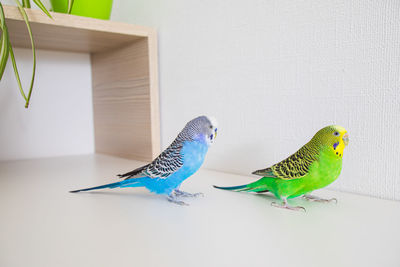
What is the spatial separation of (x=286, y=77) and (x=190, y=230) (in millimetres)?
362

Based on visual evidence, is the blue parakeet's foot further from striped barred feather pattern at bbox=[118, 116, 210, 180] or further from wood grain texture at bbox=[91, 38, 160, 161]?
wood grain texture at bbox=[91, 38, 160, 161]

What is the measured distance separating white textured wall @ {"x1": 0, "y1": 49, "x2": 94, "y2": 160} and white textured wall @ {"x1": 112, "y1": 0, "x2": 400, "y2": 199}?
0.39m

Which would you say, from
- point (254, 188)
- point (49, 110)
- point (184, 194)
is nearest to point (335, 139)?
point (254, 188)

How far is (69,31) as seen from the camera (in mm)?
774

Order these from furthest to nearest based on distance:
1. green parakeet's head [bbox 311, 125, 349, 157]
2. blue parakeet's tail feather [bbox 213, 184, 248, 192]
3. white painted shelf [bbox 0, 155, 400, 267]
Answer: blue parakeet's tail feather [bbox 213, 184, 248, 192] → green parakeet's head [bbox 311, 125, 349, 157] → white painted shelf [bbox 0, 155, 400, 267]

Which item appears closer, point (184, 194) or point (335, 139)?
point (335, 139)

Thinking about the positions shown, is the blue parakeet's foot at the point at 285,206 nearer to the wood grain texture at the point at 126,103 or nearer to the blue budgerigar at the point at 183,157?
the blue budgerigar at the point at 183,157

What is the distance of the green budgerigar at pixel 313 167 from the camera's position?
0.44 m

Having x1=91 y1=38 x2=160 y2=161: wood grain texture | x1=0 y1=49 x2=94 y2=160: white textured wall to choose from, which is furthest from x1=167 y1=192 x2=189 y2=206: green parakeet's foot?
x1=0 y1=49 x2=94 y2=160: white textured wall

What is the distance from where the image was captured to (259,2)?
0.65 m

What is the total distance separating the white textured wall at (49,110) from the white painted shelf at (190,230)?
1.47ft

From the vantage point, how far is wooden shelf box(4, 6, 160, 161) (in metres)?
0.75

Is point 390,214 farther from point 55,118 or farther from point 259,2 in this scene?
point 55,118

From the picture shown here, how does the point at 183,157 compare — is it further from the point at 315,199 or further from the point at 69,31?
the point at 69,31
